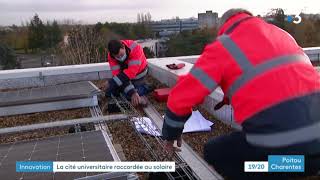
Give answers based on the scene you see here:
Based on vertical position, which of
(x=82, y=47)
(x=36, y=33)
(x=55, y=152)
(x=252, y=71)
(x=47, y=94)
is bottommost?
(x=55, y=152)

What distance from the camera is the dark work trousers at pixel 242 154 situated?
202cm

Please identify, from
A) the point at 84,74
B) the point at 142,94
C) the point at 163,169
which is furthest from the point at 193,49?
the point at 163,169

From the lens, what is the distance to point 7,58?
26.3 metres

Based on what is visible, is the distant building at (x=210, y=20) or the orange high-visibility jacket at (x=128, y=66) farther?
the orange high-visibility jacket at (x=128, y=66)

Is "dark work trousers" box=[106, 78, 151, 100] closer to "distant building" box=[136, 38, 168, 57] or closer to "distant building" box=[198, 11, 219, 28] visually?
"distant building" box=[198, 11, 219, 28]

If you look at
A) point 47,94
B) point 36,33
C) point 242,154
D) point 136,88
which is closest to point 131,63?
point 136,88

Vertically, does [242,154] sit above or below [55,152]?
above

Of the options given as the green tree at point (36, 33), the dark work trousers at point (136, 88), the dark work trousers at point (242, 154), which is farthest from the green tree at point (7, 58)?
the dark work trousers at point (242, 154)

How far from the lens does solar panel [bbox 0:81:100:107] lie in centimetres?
542

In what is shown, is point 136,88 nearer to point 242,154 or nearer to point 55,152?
point 55,152

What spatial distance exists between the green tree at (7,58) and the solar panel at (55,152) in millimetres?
24188

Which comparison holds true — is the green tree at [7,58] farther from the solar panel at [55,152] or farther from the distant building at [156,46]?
the solar panel at [55,152]

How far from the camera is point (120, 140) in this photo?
160 inches
